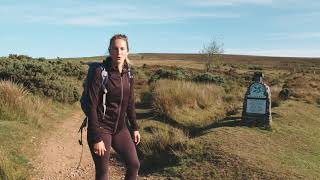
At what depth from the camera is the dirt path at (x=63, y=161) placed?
8524mm

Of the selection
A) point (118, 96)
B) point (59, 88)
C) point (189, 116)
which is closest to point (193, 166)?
point (118, 96)

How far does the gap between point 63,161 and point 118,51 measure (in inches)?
181

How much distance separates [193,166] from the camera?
8.45 m

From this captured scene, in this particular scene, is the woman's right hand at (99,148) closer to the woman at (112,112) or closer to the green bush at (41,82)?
the woman at (112,112)

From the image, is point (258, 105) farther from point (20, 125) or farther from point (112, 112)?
point (112, 112)

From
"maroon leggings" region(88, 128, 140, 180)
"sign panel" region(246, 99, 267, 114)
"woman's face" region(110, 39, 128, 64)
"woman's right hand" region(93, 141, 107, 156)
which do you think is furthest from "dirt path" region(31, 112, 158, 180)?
"sign panel" region(246, 99, 267, 114)

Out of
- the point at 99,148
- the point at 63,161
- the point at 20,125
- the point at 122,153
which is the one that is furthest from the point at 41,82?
the point at 99,148

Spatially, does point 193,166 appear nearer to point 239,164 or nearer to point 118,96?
point 239,164

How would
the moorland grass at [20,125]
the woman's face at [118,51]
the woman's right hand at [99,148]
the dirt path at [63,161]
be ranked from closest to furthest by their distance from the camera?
1. the woman's right hand at [99,148]
2. the woman's face at [118,51]
3. the moorland grass at [20,125]
4. the dirt path at [63,161]

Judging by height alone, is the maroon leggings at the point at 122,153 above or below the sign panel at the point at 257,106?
above

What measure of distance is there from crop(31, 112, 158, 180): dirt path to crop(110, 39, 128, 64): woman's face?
3.43 m

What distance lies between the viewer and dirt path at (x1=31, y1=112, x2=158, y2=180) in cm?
852

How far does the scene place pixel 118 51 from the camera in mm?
5312

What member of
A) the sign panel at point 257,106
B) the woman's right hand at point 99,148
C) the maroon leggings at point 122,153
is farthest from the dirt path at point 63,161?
the sign panel at point 257,106
